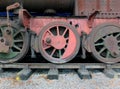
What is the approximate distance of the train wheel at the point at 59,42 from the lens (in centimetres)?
380

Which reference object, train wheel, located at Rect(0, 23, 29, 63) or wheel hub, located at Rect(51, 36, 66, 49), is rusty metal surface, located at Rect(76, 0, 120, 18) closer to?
wheel hub, located at Rect(51, 36, 66, 49)

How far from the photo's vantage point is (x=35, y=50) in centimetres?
384

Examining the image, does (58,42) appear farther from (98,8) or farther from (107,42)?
(98,8)

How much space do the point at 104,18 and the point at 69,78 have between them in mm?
1373

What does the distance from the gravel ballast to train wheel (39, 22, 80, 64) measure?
1.28 feet

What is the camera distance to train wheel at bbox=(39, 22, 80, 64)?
12.5 feet

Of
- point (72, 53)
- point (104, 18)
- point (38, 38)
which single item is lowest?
point (72, 53)

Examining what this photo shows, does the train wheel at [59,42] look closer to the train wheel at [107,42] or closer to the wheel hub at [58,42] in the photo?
the wheel hub at [58,42]

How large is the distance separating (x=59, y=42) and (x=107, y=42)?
82 centimetres

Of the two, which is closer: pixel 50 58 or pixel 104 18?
pixel 50 58

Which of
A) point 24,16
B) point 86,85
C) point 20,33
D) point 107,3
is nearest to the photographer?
point 86,85

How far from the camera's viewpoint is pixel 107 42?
387 cm

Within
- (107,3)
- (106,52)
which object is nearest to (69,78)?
(106,52)

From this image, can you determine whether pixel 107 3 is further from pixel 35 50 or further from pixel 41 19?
pixel 35 50
